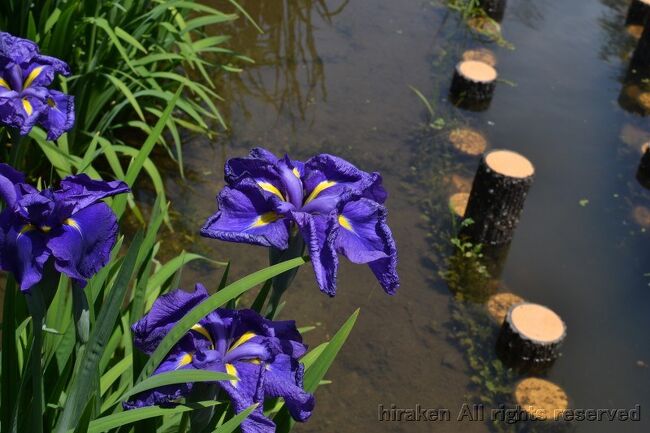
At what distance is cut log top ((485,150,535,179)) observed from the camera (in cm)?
376

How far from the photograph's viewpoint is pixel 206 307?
1303 mm

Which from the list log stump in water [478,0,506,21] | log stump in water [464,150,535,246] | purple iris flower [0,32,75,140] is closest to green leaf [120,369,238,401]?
purple iris flower [0,32,75,140]

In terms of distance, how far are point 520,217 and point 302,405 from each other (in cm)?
→ 298

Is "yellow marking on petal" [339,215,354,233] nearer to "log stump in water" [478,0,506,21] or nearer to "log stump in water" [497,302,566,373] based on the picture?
"log stump in water" [497,302,566,373]

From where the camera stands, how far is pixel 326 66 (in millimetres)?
4977

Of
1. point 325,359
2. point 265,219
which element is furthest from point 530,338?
point 265,219

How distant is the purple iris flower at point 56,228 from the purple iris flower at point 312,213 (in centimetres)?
18

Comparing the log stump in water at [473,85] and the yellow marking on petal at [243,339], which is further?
the log stump in water at [473,85]

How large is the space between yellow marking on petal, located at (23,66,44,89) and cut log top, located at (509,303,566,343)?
2.07 metres

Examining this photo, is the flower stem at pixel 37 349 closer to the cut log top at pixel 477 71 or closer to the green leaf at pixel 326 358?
the green leaf at pixel 326 358

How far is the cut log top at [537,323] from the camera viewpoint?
10.8ft

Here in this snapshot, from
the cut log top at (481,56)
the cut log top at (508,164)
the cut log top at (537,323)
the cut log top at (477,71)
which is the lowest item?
the cut log top at (537,323)

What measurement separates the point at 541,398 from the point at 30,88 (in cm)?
220

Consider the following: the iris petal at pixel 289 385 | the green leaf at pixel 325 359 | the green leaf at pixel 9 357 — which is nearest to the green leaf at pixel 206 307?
the iris petal at pixel 289 385
